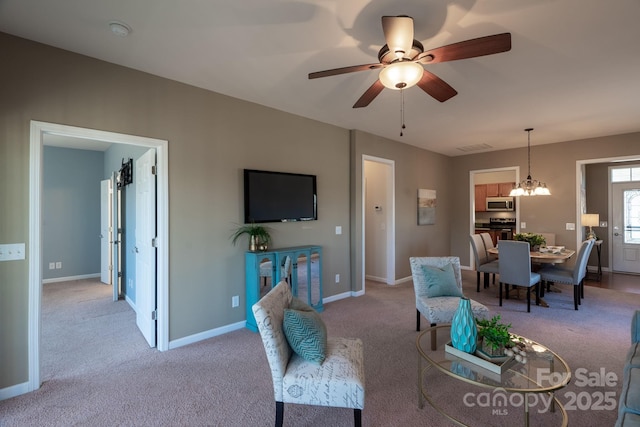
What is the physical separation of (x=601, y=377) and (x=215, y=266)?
370cm

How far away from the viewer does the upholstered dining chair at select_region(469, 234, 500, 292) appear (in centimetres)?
496

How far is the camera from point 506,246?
14.1ft

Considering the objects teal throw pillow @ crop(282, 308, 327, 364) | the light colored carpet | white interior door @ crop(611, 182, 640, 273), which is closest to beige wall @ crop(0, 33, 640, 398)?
the light colored carpet

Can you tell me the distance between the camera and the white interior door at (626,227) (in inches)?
258

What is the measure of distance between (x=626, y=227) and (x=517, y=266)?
15.1 feet

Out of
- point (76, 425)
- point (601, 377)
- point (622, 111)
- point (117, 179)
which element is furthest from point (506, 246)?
point (117, 179)

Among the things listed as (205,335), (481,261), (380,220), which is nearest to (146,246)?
(205,335)

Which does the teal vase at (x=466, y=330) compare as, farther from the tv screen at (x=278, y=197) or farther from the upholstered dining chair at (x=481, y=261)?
the upholstered dining chair at (x=481, y=261)

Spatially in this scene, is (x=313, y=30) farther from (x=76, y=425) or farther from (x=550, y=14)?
(x=76, y=425)

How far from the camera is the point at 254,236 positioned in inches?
144

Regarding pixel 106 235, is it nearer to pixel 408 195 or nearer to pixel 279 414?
pixel 279 414

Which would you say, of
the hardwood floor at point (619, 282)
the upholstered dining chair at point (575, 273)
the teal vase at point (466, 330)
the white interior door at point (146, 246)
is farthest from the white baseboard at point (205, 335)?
the hardwood floor at point (619, 282)

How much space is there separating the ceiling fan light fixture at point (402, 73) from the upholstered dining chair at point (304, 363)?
1.61 m

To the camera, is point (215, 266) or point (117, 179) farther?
point (117, 179)
